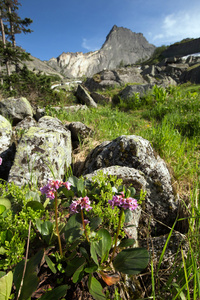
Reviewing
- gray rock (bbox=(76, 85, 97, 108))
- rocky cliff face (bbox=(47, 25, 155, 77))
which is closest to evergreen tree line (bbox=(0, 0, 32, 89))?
gray rock (bbox=(76, 85, 97, 108))

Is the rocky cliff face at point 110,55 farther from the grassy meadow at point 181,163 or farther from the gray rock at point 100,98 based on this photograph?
the grassy meadow at point 181,163

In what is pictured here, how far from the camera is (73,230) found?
0.95 m

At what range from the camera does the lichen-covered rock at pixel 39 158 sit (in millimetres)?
1929

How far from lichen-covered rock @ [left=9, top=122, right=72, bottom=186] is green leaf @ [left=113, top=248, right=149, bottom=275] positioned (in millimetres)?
1228

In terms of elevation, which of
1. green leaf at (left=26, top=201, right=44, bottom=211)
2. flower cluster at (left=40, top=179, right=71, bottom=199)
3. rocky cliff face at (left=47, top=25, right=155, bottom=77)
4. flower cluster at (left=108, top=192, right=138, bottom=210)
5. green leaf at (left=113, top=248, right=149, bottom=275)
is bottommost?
green leaf at (left=113, top=248, right=149, bottom=275)

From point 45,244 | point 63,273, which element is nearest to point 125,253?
point 63,273

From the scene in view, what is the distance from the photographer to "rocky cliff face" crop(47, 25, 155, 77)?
106188mm

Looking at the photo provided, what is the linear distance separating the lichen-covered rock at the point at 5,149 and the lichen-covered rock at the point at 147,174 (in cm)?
136

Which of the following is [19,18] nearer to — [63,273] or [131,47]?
[63,273]

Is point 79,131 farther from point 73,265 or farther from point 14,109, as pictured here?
point 73,265

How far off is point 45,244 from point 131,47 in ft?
479

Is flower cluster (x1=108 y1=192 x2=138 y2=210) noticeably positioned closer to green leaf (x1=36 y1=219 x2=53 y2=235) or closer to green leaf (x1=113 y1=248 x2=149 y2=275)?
green leaf (x1=113 y1=248 x2=149 y2=275)

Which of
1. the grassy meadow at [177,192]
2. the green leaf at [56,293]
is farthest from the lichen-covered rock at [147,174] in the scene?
the green leaf at [56,293]

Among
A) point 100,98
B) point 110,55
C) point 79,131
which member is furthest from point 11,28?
point 110,55
